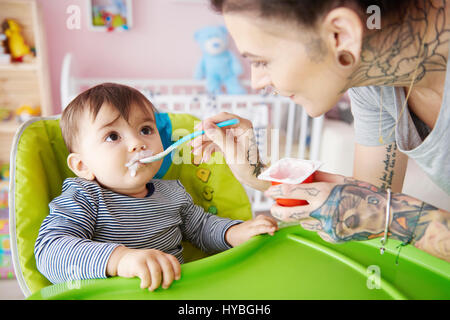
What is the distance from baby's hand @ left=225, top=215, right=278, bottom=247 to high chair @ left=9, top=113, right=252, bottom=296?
0.44 ft

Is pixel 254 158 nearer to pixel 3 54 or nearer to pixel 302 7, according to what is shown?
pixel 302 7

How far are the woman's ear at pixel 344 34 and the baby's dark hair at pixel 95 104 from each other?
0.54 meters

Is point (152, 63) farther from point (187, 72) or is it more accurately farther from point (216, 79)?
point (216, 79)

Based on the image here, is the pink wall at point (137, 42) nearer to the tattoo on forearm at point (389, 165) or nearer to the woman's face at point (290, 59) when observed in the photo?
the tattoo on forearm at point (389, 165)

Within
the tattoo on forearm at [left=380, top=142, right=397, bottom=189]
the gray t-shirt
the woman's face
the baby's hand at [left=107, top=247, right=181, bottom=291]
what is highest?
the woman's face

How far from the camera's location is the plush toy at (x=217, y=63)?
253 centimetres

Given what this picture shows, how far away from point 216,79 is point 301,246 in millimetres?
1910

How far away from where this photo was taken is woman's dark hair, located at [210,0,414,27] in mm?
585

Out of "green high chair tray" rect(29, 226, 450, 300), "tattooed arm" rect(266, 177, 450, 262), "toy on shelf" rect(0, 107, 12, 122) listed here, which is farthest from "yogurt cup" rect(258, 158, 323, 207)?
"toy on shelf" rect(0, 107, 12, 122)

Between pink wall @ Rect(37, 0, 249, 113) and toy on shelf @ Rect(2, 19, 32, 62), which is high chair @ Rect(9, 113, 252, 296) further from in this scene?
pink wall @ Rect(37, 0, 249, 113)

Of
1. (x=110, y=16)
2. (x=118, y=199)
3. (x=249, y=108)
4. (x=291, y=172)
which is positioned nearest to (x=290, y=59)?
(x=291, y=172)

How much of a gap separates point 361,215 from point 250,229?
34cm

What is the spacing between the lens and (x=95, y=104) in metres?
0.95
